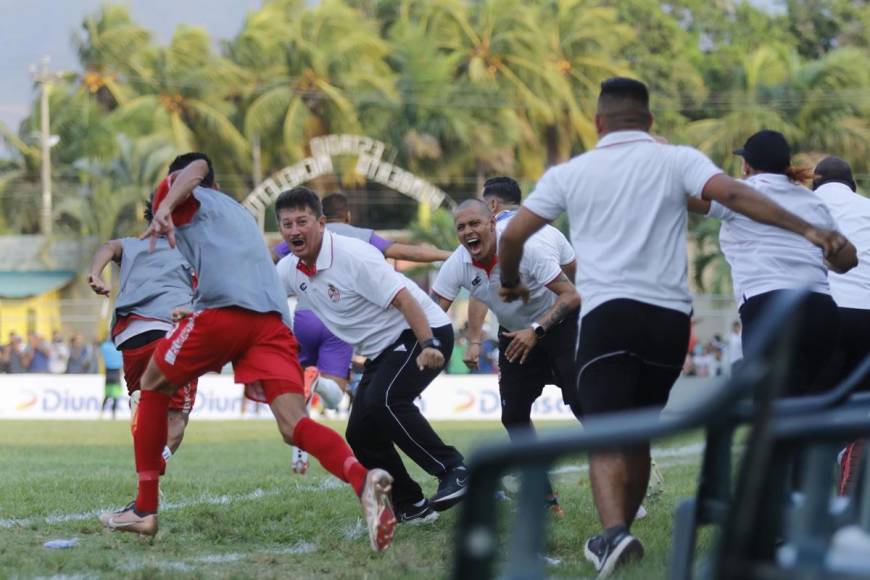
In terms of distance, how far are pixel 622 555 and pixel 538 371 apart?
3.36 m

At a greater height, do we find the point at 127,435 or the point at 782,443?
the point at 782,443

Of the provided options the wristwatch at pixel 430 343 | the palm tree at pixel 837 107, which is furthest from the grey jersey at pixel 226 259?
the palm tree at pixel 837 107

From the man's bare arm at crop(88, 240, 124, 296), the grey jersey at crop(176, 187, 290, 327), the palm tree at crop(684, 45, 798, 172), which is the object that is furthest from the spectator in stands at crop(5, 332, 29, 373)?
the palm tree at crop(684, 45, 798, 172)

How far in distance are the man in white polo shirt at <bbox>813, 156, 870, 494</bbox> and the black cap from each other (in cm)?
92

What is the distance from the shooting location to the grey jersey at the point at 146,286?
365 inches

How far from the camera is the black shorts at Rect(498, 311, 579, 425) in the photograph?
27.3 ft

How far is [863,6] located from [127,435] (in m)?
57.3

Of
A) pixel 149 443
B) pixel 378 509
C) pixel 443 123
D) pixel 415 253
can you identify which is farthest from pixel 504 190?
pixel 443 123

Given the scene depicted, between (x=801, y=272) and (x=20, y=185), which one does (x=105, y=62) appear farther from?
(x=801, y=272)

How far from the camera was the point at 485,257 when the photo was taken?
810 cm

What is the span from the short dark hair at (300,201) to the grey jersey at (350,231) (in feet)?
9.10

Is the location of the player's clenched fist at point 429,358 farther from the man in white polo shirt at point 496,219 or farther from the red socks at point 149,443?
the man in white polo shirt at point 496,219

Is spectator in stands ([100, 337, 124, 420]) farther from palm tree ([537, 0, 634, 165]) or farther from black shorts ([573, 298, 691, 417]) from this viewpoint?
palm tree ([537, 0, 634, 165])

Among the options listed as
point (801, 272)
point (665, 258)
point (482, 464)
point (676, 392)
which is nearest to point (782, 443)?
point (482, 464)
